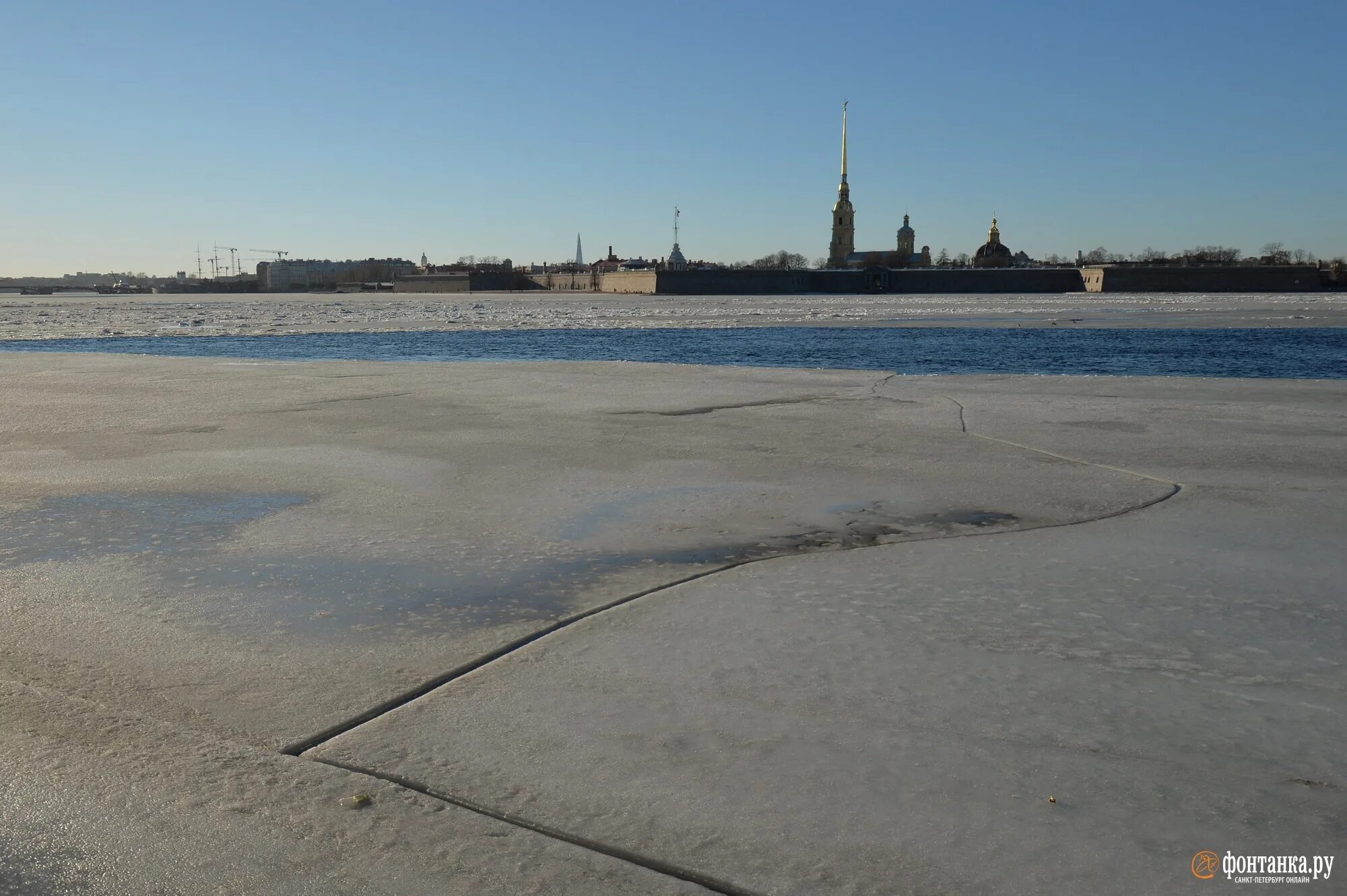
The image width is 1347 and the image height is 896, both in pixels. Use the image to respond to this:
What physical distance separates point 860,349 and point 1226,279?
71.6 m

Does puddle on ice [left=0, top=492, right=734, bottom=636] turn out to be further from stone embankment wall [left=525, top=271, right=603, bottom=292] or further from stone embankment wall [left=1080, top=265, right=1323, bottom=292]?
stone embankment wall [left=525, top=271, right=603, bottom=292]

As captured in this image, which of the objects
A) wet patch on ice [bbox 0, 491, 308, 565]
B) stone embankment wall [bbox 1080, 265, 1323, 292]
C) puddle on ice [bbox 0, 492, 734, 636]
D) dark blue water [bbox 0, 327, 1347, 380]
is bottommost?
puddle on ice [bbox 0, 492, 734, 636]

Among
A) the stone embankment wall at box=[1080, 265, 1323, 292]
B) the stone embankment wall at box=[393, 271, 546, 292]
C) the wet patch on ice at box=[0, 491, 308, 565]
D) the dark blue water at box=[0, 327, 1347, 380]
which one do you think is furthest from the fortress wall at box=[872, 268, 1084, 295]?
the wet patch on ice at box=[0, 491, 308, 565]

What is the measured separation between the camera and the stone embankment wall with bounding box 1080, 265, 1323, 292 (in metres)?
80.2

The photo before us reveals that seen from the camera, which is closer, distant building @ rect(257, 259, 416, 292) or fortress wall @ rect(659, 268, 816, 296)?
fortress wall @ rect(659, 268, 816, 296)

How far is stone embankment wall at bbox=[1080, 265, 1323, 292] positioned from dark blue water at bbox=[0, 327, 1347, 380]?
59.9 meters

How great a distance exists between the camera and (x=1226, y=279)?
8150 centimetres

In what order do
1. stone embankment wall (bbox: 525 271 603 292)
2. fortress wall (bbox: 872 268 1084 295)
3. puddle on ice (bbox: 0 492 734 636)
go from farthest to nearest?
stone embankment wall (bbox: 525 271 603 292) < fortress wall (bbox: 872 268 1084 295) < puddle on ice (bbox: 0 492 734 636)

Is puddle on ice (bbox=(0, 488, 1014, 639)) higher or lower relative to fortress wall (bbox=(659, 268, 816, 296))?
lower

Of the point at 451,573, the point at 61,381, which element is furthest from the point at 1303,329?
the point at 451,573

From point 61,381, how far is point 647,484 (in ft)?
26.2

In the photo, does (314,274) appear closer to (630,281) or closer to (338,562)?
(630,281)

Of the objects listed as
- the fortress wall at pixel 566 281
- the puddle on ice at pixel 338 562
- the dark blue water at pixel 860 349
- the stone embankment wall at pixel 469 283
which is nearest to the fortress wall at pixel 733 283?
the fortress wall at pixel 566 281

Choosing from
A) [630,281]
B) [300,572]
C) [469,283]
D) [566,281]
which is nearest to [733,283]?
[630,281]
